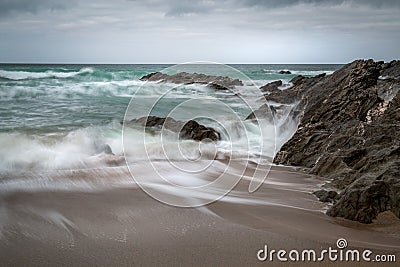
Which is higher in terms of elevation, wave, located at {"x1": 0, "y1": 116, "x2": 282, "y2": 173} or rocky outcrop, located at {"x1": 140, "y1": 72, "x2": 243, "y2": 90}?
rocky outcrop, located at {"x1": 140, "y1": 72, "x2": 243, "y2": 90}

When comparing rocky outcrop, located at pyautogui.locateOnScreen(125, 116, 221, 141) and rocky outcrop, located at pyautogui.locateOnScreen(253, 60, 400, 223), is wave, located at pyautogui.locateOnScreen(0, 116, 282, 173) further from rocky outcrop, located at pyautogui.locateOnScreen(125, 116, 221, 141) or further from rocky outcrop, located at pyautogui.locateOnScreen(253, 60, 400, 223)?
rocky outcrop, located at pyautogui.locateOnScreen(253, 60, 400, 223)

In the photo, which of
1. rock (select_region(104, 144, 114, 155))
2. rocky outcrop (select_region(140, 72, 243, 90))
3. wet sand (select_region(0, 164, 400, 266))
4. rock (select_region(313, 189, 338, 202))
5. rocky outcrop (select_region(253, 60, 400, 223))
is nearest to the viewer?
wet sand (select_region(0, 164, 400, 266))

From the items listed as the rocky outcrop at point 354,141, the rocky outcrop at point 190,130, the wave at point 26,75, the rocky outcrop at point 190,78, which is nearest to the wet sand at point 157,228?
the rocky outcrop at point 354,141

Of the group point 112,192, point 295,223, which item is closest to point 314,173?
point 295,223

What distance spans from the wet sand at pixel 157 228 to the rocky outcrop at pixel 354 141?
23 centimetres

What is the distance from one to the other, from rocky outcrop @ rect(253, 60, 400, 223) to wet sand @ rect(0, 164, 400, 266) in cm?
23

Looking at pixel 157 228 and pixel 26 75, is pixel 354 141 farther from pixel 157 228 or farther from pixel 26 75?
pixel 26 75

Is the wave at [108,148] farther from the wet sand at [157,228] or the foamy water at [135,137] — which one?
the wet sand at [157,228]

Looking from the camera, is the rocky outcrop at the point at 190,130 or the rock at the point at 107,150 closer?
the rock at the point at 107,150

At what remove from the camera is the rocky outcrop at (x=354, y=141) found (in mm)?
3533

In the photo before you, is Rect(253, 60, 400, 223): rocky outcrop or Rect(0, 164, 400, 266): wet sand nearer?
Rect(0, 164, 400, 266): wet sand

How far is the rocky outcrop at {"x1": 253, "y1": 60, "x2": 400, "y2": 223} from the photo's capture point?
3.53m

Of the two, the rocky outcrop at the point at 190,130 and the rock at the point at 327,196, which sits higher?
the rocky outcrop at the point at 190,130

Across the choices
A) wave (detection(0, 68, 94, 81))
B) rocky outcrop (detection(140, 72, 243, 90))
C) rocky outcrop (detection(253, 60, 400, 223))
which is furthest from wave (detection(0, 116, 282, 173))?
wave (detection(0, 68, 94, 81))
